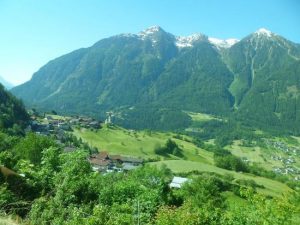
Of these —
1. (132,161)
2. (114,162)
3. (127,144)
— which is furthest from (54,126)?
(132,161)

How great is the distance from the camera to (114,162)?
127 m

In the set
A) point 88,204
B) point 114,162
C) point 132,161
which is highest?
point 88,204

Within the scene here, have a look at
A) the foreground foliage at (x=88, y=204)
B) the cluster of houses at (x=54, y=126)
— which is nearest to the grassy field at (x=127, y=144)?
the cluster of houses at (x=54, y=126)

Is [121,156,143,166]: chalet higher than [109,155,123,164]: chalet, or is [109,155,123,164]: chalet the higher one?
[109,155,123,164]: chalet

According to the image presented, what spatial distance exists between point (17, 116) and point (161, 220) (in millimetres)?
123950

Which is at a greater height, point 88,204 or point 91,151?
point 88,204

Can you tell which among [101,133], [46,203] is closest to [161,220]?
[46,203]

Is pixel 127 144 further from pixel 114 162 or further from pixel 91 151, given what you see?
pixel 114 162

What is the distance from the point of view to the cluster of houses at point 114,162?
376 feet

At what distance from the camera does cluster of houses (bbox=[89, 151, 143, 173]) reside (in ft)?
376

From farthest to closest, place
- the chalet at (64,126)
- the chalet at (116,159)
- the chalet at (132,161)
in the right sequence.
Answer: the chalet at (64,126), the chalet at (116,159), the chalet at (132,161)

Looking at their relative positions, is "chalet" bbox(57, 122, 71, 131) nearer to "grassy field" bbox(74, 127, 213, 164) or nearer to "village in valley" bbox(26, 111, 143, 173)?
"village in valley" bbox(26, 111, 143, 173)

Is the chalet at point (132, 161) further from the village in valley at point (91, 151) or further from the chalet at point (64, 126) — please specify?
the chalet at point (64, 126)

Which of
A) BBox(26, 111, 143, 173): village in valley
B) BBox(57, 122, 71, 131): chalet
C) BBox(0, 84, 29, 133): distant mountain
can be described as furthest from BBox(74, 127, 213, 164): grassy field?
BBox(0, 84, 29, 133): distant mountain
